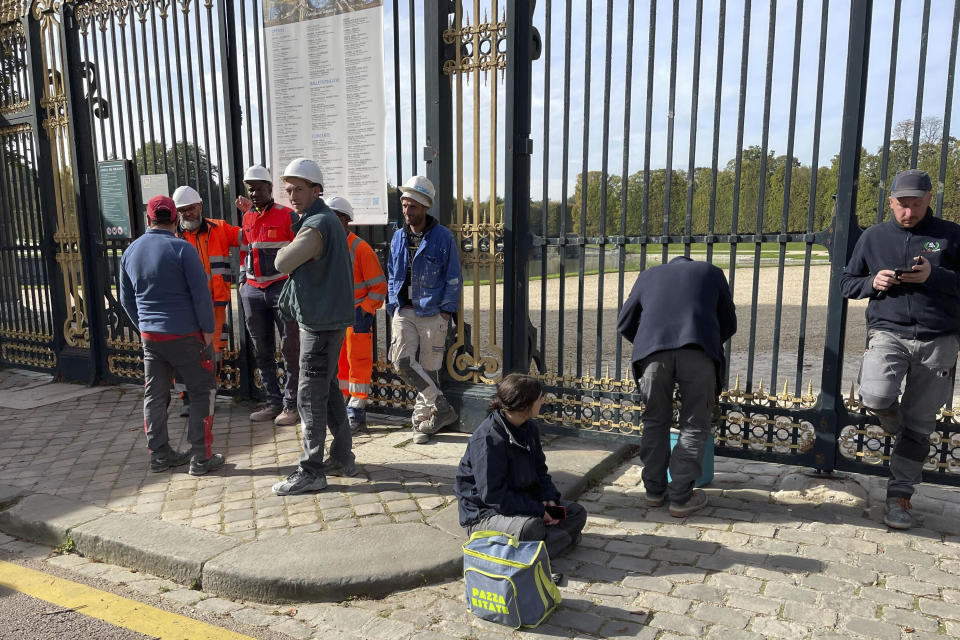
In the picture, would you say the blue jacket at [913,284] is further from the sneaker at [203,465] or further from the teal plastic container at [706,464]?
the sneaker at [203,465]

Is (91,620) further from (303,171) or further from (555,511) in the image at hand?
(303,171)

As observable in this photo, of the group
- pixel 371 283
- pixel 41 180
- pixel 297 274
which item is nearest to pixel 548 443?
pixel 371 283

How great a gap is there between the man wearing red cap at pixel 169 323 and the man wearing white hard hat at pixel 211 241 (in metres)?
1.22

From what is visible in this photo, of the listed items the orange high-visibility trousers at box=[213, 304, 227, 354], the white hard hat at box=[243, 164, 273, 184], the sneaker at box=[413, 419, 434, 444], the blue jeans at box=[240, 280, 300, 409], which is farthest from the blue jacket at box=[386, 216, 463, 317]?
the orange high-visibility trousers at box=[213, 304, 227, 354]

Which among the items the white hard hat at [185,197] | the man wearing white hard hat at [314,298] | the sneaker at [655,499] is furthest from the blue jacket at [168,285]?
the sneaker at [655,499]

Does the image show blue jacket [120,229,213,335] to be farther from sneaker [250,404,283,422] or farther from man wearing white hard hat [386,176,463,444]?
sneaker [250,404,283,422]

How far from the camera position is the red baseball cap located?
15.4ft

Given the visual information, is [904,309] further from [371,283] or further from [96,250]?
[96,250]

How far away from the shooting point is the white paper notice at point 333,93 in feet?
18.9

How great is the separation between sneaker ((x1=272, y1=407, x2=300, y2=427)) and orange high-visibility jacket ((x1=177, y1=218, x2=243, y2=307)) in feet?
3.84

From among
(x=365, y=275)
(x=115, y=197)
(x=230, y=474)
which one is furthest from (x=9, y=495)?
(x=115, y=197)

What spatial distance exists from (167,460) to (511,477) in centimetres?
284

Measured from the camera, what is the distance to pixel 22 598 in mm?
3383

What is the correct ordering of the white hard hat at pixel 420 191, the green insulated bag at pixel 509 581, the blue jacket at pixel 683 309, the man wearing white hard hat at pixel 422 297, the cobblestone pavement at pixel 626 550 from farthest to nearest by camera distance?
the man wearing white hard hat at pixel 422 297 < the white hard hat at pixel 420 191 < the blue jacket at pixel 683 309 < the cobblestone pavement at pixel 626 550 < the green insulated bag at pixel 509 581
